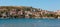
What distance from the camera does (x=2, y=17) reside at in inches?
4862

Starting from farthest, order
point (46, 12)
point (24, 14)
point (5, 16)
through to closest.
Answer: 1. point (46, 12)
2. point (24, 14)
3. point (5, 16)

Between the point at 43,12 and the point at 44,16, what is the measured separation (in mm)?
3886

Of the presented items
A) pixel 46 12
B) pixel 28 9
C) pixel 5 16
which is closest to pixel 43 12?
pixel 46 12

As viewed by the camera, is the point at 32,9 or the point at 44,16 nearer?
the point at 44,16

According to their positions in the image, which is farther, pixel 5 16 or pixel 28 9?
pixel 28 9

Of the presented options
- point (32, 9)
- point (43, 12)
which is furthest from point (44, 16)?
point (32, 9)

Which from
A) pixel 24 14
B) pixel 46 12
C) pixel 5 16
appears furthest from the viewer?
pixel 46 12

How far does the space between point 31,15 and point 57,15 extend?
16.7 metres

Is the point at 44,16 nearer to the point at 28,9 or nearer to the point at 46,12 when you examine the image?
the point at 46,12

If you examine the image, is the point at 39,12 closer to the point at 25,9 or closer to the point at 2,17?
the point at 25,9

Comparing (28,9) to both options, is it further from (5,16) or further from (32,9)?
(5,16)

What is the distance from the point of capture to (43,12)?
463ft

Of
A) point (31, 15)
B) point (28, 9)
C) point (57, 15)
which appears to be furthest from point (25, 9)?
point (57, 15)

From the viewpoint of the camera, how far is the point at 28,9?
146375 mm
